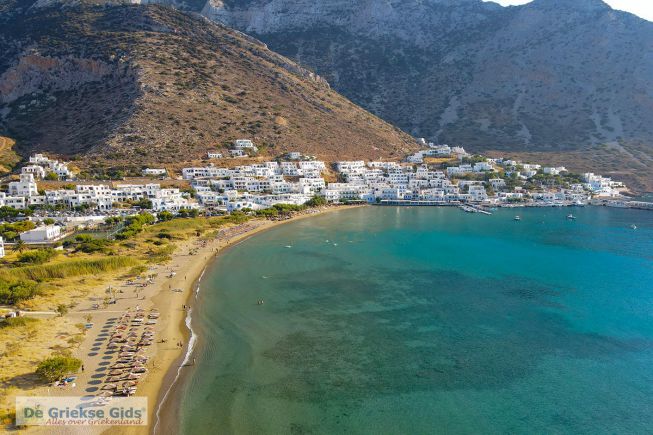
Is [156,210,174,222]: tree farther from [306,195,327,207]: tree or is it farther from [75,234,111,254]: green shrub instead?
[306,195,327,207]: tree

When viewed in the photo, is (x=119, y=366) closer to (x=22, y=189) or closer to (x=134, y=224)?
(x=134, y=224)

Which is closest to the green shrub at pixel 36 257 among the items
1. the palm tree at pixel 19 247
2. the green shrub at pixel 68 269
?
the green shrub at pixel 68 269

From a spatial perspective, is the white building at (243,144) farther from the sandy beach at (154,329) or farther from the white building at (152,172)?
the sandy beach at (154,329)

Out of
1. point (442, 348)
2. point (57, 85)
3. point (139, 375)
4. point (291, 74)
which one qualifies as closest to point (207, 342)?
point (139, 375)

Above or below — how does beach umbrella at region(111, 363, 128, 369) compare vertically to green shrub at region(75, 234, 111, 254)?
below

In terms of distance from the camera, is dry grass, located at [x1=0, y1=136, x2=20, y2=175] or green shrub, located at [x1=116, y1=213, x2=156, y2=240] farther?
dry grass, located at [x1=0, y1=136, x2=20, y2=175]

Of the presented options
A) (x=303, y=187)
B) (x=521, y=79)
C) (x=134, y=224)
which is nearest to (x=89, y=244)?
(x=134, y=224)
